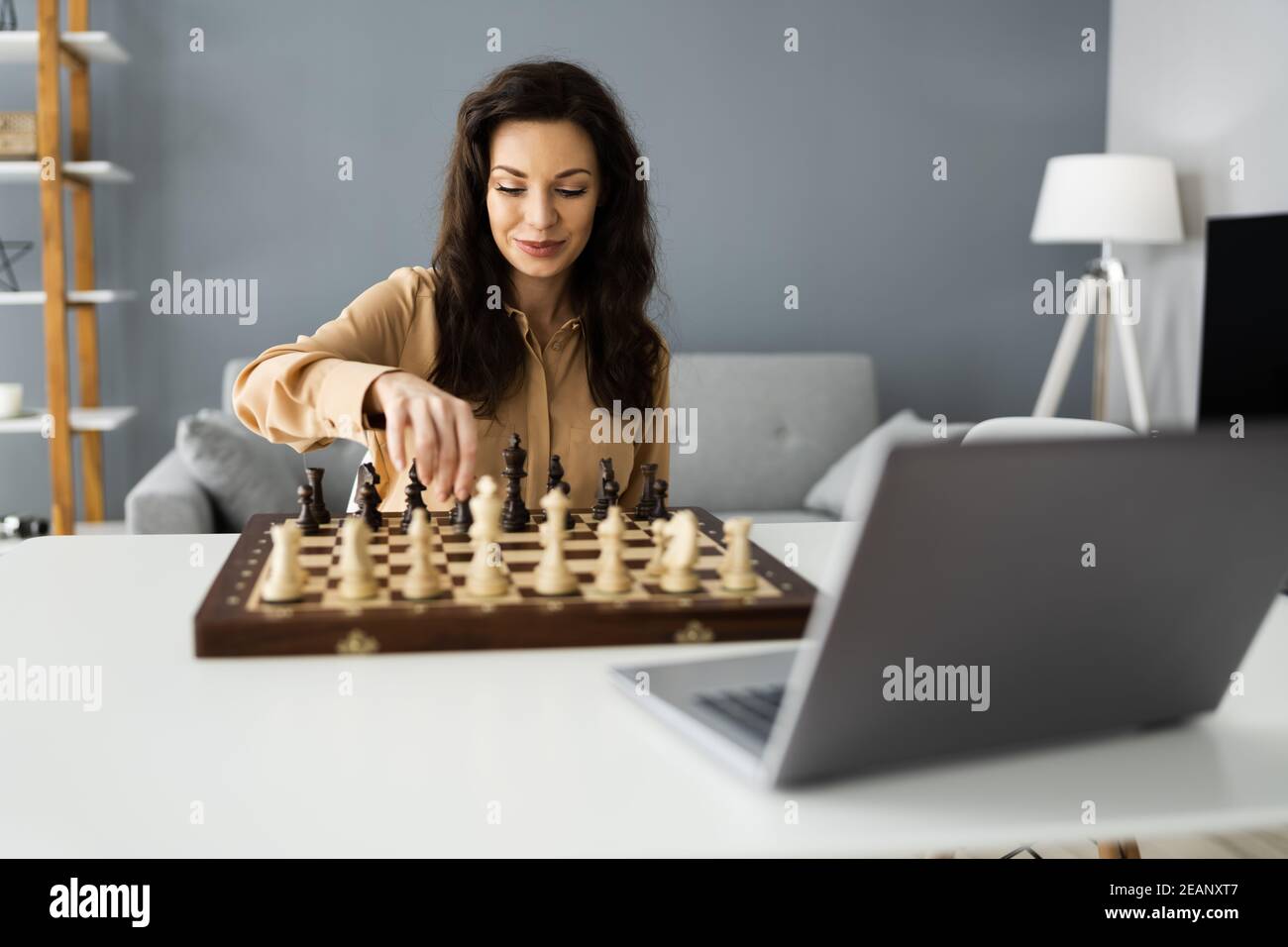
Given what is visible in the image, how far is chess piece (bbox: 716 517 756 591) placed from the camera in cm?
119

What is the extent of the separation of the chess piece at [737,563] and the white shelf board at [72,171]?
10.1 feet

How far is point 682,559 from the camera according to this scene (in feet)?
3.90

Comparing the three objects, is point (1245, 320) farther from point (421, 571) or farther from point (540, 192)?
point (421, 571)

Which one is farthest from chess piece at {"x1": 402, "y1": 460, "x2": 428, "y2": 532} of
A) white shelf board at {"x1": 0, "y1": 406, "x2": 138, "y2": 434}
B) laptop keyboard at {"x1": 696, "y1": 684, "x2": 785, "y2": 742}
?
white shelf board at {"x1": 0, "y1": 406, "x2": 138, "y2": 434}

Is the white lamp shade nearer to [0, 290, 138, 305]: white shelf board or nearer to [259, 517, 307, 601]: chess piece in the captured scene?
[0, 290, 138, 305]: white shelf board

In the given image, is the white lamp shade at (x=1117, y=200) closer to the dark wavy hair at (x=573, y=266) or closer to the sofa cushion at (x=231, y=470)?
the dark wavy hair at (x=573, y=266)

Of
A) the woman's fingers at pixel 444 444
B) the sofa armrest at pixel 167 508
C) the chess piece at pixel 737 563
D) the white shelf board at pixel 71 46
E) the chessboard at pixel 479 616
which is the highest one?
the white shelf board at pixel 71 46

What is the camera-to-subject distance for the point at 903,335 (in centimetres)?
451

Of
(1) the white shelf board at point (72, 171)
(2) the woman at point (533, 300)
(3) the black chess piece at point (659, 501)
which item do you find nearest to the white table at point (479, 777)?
(3) the black chess piece at point (659, 501)

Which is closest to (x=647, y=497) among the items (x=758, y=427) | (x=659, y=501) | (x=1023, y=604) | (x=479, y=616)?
(x=659, y=501)

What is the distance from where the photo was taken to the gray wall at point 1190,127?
3.66 meters

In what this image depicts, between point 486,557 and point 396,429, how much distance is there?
19cm
